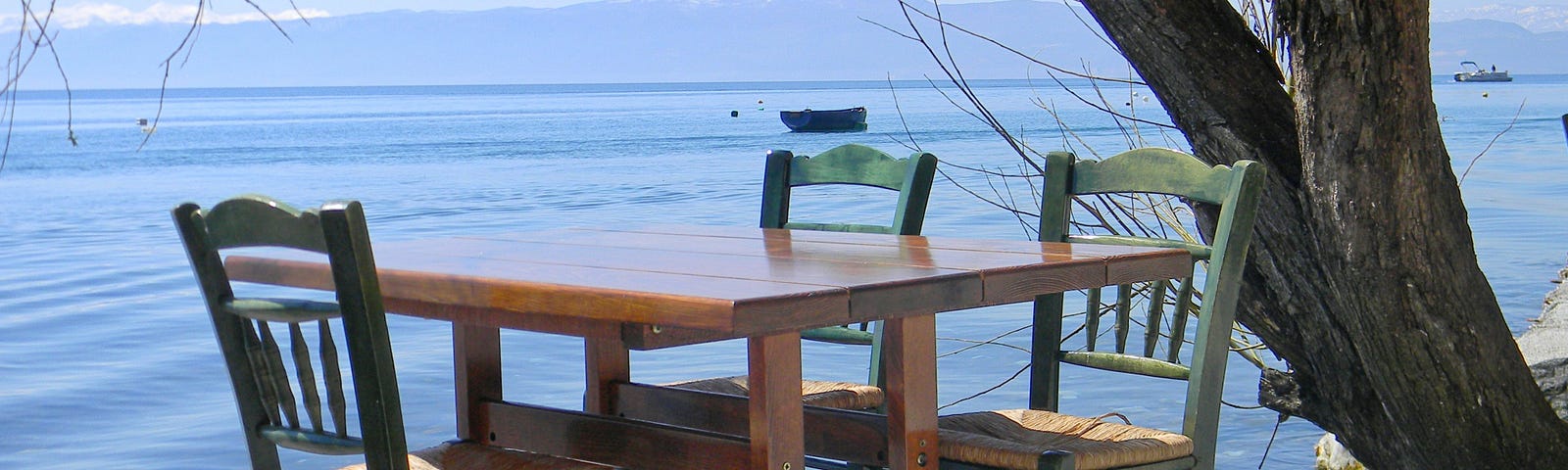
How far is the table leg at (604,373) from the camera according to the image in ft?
9.14

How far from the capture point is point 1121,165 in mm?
2689

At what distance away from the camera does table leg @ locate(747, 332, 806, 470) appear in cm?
195

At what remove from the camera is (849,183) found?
296 centimetres

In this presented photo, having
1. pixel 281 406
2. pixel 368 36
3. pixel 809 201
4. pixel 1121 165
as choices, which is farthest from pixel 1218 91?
pixel 368 36

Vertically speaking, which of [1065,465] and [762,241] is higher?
[762,241]

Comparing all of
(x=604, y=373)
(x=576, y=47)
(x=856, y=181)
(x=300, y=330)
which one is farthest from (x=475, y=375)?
(x=576, y=47)

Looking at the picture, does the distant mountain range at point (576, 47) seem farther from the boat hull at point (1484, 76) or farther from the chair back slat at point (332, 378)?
the chair back slat at point (332, 378)

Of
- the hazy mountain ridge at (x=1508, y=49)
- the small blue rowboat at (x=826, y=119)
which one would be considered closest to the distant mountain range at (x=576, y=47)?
the hazy mountain ridge at (x=1508, y=49)

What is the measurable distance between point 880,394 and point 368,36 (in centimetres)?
13078

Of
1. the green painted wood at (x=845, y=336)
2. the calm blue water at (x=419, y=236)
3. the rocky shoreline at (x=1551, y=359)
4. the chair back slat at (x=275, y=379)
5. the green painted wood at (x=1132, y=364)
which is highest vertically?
the chair back slat at (x=275, y=379)

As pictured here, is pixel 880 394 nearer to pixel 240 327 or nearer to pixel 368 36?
pixel 240 327

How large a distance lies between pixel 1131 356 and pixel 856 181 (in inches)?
33.5

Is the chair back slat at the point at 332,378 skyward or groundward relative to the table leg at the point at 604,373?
skyward

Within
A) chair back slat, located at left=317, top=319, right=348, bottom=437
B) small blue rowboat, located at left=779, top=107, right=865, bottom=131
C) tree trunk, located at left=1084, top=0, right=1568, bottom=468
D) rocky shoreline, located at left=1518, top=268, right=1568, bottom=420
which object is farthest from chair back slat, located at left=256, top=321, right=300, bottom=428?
small blue rowboat, located at left=779, top=107, right=865, bottom=131
